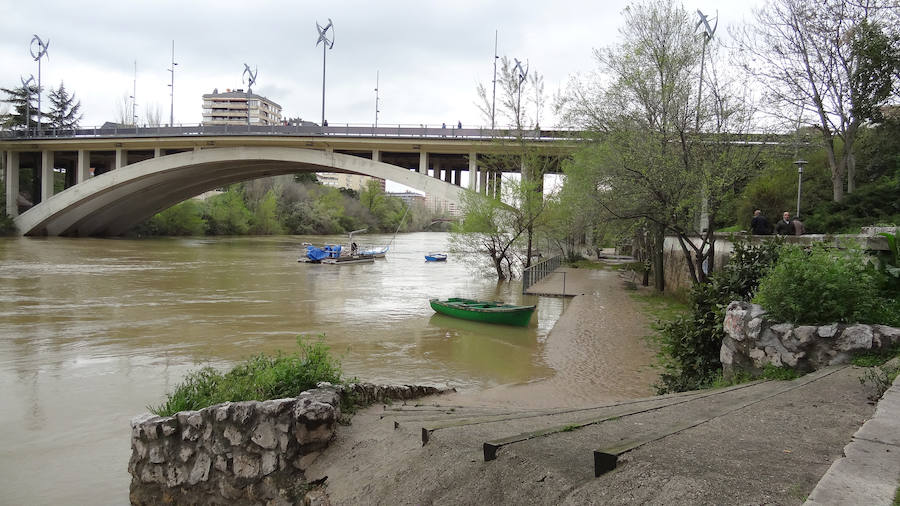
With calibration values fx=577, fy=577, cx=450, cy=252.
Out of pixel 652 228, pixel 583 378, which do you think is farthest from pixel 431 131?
pixel 583 378

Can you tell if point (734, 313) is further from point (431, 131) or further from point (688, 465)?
point (431, 131)

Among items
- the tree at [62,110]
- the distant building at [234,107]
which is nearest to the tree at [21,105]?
the tree at [62,110]

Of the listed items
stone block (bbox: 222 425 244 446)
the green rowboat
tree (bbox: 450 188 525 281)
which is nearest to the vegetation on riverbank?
tree (bbox: 450 188 525 281)

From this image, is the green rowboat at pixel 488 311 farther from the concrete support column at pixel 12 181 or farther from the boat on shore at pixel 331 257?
the concrete support column at pixel 12 181

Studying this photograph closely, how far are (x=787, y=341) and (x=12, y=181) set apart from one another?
59.7m

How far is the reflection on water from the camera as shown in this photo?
7117mm

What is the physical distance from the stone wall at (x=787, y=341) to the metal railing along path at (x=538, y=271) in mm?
15388

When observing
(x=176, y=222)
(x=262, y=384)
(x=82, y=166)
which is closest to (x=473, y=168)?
(x=262, y=384)

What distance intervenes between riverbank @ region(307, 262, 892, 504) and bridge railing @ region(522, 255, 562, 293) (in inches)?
653

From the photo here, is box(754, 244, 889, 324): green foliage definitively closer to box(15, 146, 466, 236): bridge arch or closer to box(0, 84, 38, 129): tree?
box(15, 146, 466, 236): bridge arch

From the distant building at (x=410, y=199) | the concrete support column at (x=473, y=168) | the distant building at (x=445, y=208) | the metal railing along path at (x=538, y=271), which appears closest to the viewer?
the metal railing along path at (x=538, y=271)

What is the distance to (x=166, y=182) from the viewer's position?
4706 cm

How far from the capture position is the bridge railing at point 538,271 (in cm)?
2247

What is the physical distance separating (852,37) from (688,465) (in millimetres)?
16405
